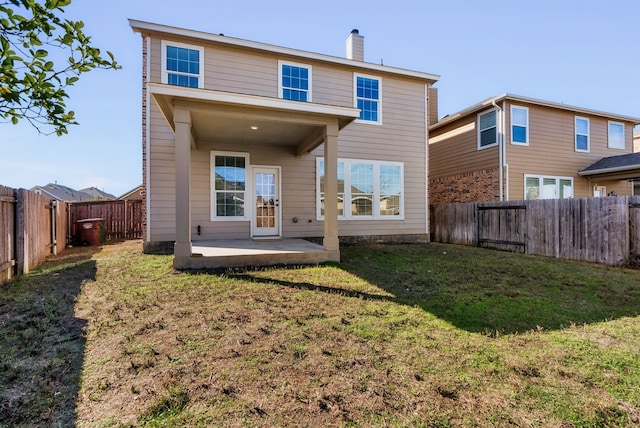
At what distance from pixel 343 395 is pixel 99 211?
13.1 m

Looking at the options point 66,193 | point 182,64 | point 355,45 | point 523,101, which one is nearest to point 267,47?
point 182,64

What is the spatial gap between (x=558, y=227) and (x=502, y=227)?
153 centimetres

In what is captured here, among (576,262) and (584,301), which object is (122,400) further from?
(576,262)

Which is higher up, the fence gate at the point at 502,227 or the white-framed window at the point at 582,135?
the white-framed window at the point at 582,135

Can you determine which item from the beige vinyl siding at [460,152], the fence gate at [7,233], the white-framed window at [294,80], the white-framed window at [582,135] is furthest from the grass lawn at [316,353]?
the white-framed window at [582,135]

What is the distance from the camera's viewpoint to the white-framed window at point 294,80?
8.57m

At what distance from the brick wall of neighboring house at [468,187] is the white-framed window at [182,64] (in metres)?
10.5

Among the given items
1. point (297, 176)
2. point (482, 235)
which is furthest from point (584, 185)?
point (297, 176)

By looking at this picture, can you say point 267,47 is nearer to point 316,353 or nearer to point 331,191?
point 331,191

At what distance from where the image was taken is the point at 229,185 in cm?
827

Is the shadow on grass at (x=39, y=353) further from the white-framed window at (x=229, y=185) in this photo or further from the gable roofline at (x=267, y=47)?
the gable roofline at (x=267, y=47)

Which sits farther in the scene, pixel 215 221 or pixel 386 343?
pixel 215 221

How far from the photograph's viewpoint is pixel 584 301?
4125mm

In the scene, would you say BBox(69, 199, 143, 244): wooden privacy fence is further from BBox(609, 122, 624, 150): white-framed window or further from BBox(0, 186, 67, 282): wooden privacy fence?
BBox(609, 122, 624, 150): white-framed window
